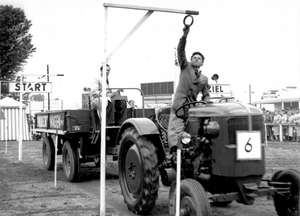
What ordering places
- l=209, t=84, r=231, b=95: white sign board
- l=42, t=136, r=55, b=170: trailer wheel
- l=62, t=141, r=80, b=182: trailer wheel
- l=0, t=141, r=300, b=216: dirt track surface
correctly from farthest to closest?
l=209, t=84, r=231, b=95: white sign board → l=42, t=136, r=55, b=170: trailer wheel → l=62, t=141, r=80, b=182: trailer wheel → l=0, t=141, r=300, b=216: dirt track surface

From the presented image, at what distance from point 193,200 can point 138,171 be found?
1610 millimetres

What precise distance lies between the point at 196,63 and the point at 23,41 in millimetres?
35541

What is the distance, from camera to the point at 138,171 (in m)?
5.98

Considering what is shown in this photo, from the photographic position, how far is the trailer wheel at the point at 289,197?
5.04m

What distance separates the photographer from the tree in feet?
123

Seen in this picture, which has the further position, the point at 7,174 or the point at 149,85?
the point at 149,85

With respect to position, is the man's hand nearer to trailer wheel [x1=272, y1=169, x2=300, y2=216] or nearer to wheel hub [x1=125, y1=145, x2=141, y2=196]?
wheel hub [x1=125, y1=145, x2=141, y2=196]

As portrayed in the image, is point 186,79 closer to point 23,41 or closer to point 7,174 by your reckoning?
point 7,174

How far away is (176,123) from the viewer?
5.66m

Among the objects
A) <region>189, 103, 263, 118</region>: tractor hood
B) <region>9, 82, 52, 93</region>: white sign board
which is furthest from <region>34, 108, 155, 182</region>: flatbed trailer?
<region>189, 103, 263, 118</region>: tractor hood

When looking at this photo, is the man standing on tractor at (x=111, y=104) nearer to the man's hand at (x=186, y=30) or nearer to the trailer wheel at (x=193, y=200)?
the man's hand at (x=186, y=30)

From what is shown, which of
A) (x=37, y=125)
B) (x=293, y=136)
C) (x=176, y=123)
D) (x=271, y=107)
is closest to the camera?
(x=176, y=123)

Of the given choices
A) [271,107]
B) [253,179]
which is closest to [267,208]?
[253,179]

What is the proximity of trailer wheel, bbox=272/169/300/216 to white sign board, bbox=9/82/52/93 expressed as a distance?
986cm
